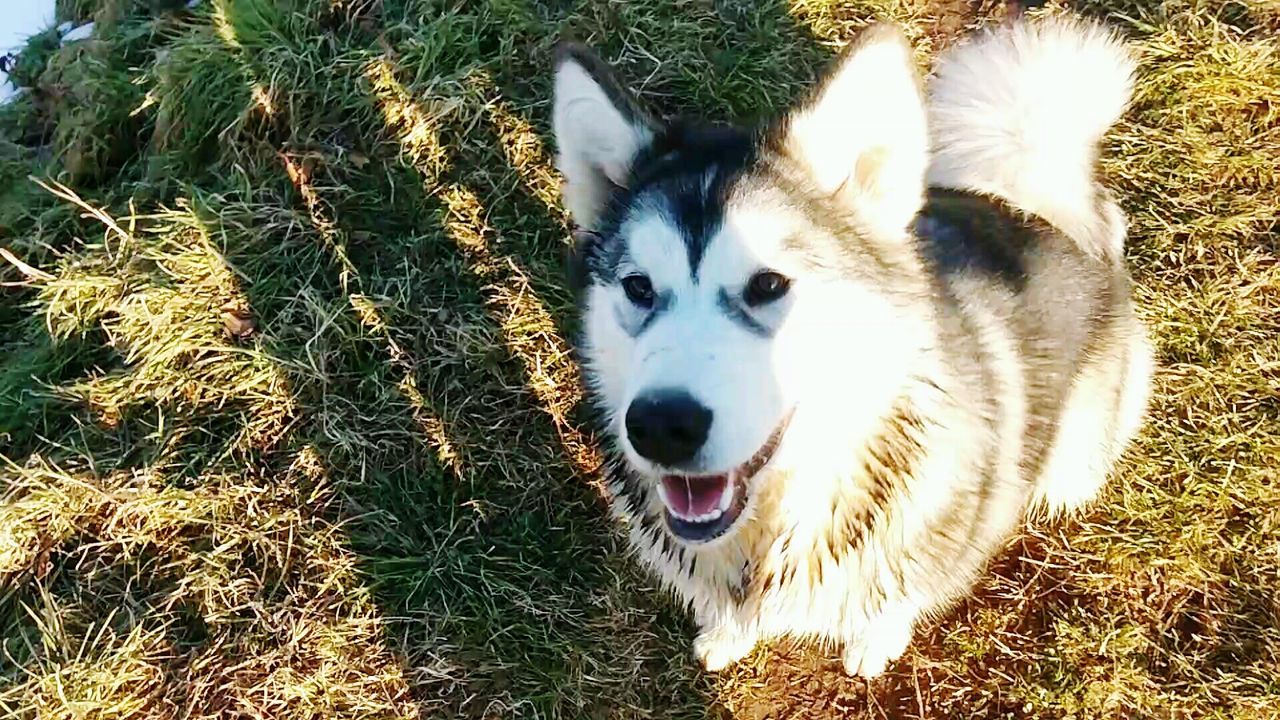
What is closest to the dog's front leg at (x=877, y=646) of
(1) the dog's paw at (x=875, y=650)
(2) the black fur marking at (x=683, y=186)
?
(1) the dog's paw at (x=875, y=650)

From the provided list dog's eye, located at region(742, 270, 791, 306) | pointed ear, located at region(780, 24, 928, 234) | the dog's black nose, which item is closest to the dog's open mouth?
the dog's black nose

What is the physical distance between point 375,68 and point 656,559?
7.68ft

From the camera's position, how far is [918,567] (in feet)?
7.57

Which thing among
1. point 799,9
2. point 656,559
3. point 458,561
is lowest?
point 458,561

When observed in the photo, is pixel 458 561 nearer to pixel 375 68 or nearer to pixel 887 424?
pixel 887 424

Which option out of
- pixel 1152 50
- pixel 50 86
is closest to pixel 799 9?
pixel 1152 50

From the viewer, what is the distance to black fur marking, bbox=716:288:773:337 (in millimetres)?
1846

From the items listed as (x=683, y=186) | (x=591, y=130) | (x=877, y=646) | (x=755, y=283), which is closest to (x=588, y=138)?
(x=591, y=130)

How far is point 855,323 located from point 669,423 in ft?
1.49

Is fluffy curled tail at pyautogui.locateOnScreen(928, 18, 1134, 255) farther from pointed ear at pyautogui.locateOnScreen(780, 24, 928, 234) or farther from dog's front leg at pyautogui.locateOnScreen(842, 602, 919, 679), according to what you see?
dog's front leg at pyautogui.locateOnScreen(842, 602, 919, 679)

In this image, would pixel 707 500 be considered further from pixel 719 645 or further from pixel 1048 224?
pixel 1048 224

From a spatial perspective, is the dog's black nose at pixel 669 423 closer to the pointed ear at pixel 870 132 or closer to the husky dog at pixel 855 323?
the husky dog at pixel 855 323

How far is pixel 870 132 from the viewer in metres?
1.96

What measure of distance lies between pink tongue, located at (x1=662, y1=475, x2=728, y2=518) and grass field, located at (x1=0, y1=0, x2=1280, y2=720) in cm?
109
